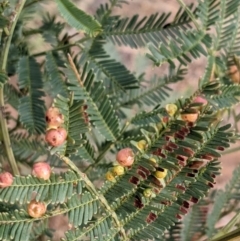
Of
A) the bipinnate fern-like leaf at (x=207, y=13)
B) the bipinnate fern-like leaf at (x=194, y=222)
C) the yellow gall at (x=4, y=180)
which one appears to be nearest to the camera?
the yellow gall at (x=4, y=180)

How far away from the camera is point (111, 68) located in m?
0.49

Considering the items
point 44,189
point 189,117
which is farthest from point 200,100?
point 44,189

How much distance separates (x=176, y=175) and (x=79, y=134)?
0.25 feet

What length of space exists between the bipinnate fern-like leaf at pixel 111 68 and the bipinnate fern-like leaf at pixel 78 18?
0.47 ft

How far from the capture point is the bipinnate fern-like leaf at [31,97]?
468 millimetres

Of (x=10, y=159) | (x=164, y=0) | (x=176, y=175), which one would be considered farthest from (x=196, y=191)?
(x=164, y=0)

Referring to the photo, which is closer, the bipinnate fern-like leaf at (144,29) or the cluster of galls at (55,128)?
the cluster of galls at (55,128)

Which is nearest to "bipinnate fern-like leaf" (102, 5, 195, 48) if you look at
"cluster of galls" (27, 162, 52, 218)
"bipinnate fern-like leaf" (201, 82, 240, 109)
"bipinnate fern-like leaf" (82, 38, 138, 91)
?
"bipinnate fern-like leaf" (82, 38, 138, 91)

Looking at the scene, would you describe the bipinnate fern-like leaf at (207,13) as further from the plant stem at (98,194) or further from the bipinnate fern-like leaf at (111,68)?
the plant stem at (98,194)

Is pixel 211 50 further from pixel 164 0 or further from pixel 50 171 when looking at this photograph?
pixel 164 0

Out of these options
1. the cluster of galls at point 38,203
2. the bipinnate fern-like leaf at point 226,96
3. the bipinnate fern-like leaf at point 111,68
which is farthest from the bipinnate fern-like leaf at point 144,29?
the cluster of galls at point 38,203

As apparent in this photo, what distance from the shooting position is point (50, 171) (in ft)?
1.02

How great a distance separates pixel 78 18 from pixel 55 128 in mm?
79

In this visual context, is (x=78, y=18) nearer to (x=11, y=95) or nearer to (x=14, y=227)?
(x=14, y=227)
